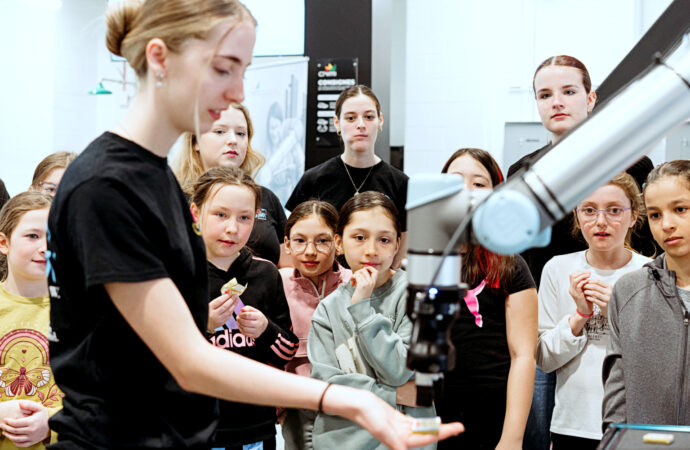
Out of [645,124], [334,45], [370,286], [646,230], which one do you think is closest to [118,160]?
[645,124]

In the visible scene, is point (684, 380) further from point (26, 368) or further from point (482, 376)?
point (26, 368)

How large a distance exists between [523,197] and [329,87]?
401cm

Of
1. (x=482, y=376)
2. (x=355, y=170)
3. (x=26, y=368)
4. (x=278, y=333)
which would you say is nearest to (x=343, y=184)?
(x=355, y=170)

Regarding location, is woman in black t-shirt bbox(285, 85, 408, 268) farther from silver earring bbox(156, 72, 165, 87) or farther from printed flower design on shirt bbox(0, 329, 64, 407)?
silver earring bbox(156, 72, 165, 87)

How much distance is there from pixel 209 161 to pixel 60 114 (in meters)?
4.12

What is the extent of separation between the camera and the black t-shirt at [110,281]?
0.99 m

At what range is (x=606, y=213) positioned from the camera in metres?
2.46

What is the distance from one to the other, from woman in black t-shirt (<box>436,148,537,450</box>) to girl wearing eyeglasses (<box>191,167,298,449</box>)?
0.56 metres

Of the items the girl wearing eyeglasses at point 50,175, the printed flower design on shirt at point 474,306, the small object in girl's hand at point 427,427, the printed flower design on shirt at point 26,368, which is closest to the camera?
the small object in girl's hand at point 427,427

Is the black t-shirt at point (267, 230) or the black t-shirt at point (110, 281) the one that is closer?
the black t-shirt at point (110, 281)

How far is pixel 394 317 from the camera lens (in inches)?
87.7

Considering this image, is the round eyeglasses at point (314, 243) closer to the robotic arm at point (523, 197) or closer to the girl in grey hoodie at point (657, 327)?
the girl in grey hoodie at point (657, 327)

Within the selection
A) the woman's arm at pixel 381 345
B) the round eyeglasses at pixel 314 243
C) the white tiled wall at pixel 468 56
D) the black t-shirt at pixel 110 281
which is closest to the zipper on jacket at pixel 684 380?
the woman's arm at pixel 381 345

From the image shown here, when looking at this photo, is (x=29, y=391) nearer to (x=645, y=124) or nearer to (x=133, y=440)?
(x=133, y=440)
